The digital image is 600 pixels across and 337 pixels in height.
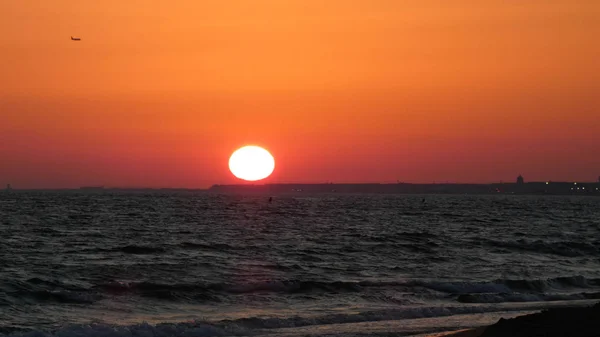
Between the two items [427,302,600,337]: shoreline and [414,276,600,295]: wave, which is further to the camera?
[414,276,600,295]: wave

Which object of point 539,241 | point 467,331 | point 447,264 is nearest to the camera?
point 467,331

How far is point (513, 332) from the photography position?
20.1m

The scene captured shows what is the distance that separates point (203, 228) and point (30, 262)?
110 feet

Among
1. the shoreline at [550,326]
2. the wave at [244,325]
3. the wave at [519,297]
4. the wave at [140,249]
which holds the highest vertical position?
the shoreline at [550,326]

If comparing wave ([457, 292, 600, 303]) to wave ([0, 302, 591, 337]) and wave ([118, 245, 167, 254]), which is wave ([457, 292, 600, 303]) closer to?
wave ([0, 302, 591, 337])

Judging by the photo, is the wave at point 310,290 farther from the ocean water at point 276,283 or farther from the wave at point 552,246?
the wave at point 552,246

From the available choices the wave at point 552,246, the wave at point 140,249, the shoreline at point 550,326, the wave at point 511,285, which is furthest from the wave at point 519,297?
the wave at point 140,249

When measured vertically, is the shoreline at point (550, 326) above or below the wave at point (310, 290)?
above

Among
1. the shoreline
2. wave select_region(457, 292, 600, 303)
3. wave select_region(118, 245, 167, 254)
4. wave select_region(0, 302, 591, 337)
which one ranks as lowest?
wave select_region(457, 292, 600, 303)

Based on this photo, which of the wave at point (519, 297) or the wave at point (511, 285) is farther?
the wave at point (511, 285)

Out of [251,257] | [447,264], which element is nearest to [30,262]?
[251,257]

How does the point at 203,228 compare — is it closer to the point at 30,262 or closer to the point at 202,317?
the point at 30,262

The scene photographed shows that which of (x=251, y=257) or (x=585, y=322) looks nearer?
(x=585, y=322)

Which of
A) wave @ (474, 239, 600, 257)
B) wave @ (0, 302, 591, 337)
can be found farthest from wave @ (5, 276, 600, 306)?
wave @ (474, 239, 600, 257)
